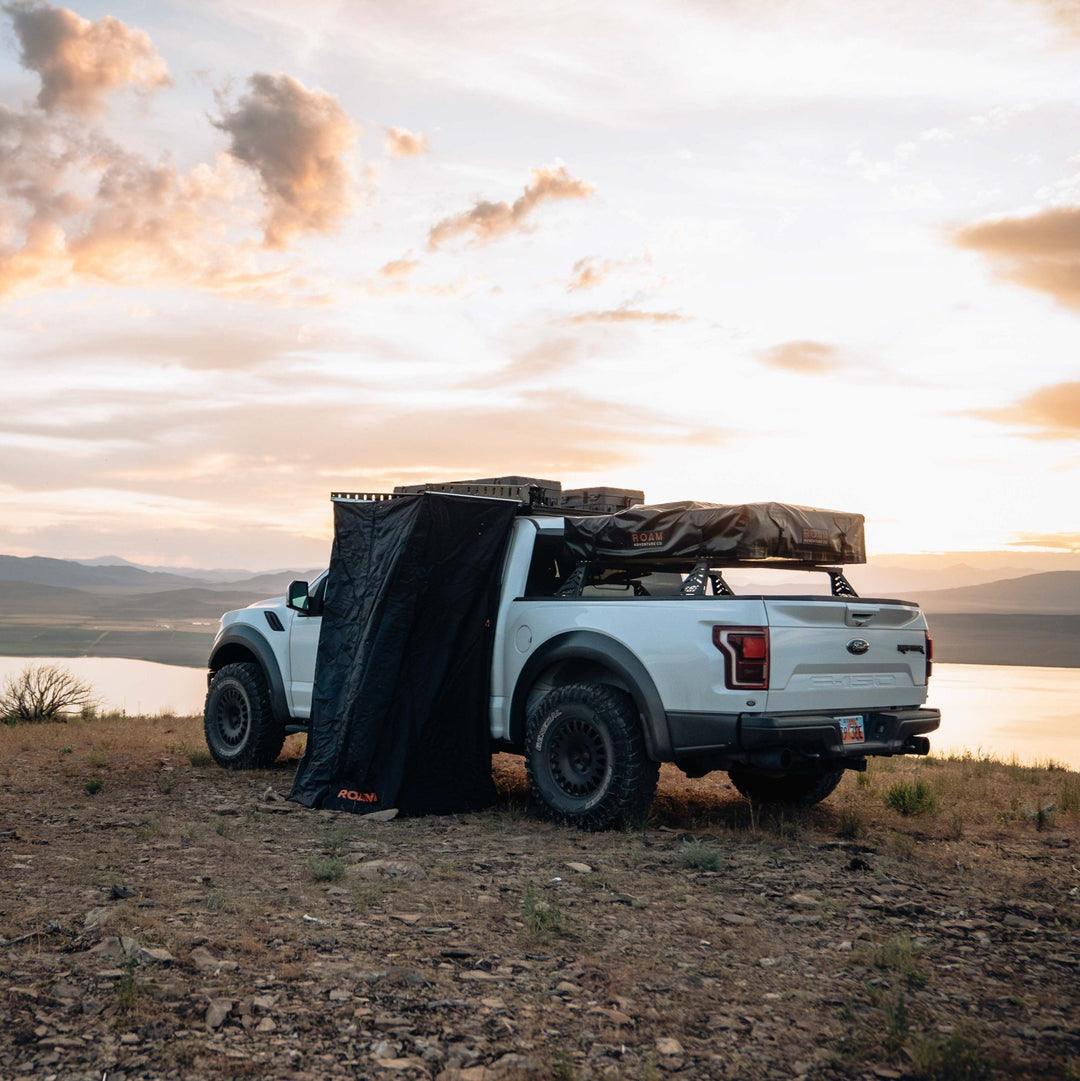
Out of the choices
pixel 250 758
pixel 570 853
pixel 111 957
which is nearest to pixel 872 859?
pixel 570 853

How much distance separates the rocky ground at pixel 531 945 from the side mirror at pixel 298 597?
6.15ft

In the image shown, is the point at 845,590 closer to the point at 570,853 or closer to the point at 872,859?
the point at 872,859

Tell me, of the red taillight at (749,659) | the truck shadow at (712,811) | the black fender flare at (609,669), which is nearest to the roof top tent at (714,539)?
the black fender flare at (609,669)

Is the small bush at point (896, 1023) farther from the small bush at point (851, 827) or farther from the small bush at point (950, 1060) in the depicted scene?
the small bush at point (851, 827)

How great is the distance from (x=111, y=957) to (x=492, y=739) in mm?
4439

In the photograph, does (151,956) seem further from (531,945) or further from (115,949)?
(531,945)

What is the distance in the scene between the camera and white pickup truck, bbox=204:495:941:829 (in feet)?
24.4

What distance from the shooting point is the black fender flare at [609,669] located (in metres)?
7.69

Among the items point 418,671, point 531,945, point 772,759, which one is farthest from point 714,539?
point 531,945

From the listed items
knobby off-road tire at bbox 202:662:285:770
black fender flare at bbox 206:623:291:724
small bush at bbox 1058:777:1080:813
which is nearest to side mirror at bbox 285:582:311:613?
black fender flare at bbox 206:623:291:724

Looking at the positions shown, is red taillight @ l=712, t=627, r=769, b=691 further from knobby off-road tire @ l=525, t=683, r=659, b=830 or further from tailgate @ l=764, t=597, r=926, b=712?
knobby off-road tire @ l=525, t=683, r=659, b=830

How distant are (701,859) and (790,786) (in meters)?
2.78

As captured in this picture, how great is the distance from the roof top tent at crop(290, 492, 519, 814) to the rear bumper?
1973 mm

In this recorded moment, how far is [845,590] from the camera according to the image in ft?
29.6
